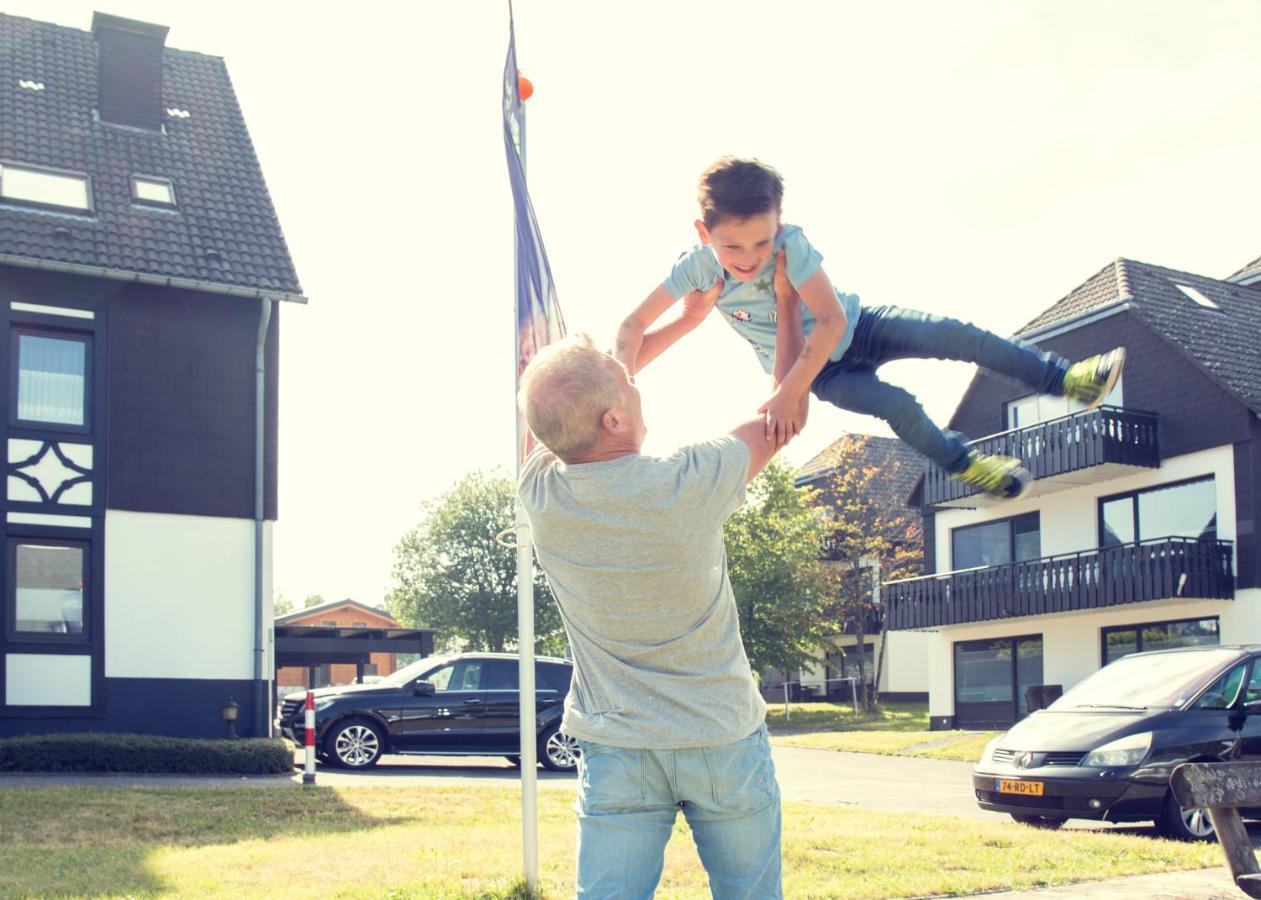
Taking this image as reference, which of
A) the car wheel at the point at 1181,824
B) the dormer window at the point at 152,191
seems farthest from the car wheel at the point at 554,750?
the dormer window at the point at 152,191

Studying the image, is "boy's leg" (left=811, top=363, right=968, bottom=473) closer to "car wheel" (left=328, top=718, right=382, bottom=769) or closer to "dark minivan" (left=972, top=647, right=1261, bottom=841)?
"dark minivan" (left=972, top=647, right=1261, bottom=841)

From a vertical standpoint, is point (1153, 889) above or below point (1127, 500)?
below

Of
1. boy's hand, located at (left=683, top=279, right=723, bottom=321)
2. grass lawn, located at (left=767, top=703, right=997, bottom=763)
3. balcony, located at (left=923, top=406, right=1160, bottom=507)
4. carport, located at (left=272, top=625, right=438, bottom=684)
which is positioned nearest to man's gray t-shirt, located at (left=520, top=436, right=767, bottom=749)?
boy's hand, located at (left=683, top=279, right=723, bottom=321)

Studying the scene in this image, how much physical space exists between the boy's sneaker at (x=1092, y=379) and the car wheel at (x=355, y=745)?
1563 cm

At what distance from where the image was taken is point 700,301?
13.2 ft

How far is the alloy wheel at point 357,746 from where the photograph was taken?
1867cm

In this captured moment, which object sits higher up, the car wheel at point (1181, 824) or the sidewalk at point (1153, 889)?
the sidewalk at point (1153, 889)

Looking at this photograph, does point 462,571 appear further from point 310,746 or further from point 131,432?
point 310,746

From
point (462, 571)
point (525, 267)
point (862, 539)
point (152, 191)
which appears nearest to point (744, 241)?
point (525, 267)

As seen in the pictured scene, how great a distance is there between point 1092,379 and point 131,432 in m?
18.0

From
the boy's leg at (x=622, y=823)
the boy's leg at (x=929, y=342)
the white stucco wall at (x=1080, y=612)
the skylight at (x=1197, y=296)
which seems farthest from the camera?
the white stucco wall at (x=1080, y=612)

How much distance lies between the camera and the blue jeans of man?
351cm

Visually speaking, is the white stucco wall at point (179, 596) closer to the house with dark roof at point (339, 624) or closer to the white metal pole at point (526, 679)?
the white metal pole at point (526, 679)

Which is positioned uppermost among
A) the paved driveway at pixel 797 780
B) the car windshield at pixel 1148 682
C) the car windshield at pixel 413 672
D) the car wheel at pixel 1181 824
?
the car windshield at pixel 1148 682
